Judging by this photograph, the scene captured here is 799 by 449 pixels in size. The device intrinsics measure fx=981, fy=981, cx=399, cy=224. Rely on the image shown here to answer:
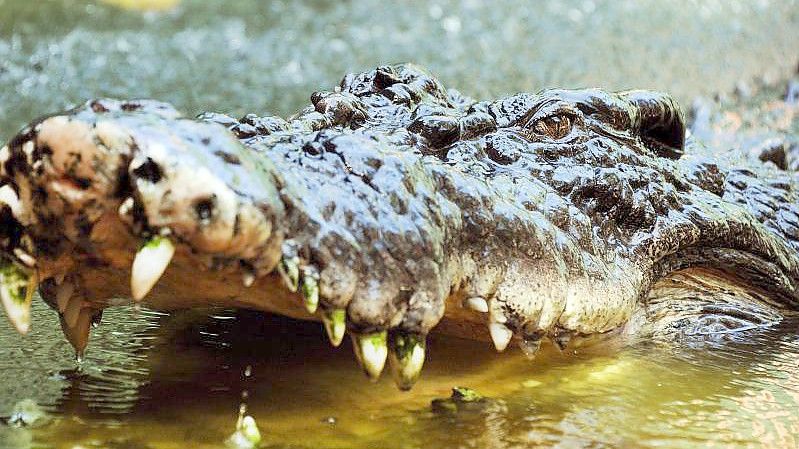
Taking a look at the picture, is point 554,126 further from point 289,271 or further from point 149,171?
point 149,171

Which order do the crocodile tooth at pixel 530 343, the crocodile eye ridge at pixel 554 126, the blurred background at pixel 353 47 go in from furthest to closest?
the blurred background at pixel 353 47
the crocodile eye ridge at pixel 554 126
the crocodile tooth at pixel 530 343

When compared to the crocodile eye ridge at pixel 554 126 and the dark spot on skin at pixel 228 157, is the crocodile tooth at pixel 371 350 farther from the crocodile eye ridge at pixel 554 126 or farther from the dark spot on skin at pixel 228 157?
the crocodile eye ridge at pixel 554 126

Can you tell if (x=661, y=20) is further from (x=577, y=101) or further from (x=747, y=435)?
(x=747, y=435)

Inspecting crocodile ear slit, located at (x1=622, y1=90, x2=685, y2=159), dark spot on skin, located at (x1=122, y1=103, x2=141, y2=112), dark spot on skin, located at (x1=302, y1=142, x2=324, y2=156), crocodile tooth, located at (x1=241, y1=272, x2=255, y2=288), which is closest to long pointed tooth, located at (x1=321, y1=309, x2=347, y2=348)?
crocodile tooth, located at (x1=241, y1=272, x2=255, y2=288)

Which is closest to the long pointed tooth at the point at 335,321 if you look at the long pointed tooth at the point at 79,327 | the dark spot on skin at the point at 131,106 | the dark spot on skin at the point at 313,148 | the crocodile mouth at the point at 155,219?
the crocodile mouth at the point at 155,219

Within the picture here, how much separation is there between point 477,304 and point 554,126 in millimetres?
925

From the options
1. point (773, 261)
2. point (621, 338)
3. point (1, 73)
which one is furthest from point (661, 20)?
point (621, 338)

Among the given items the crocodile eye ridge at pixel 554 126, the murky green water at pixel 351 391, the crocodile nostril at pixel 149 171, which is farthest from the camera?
the crocodile eye ridge at pixel 554 126

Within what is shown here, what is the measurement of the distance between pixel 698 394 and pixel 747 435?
267mm

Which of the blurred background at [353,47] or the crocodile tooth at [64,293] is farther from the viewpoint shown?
the blurred background at [353,47]

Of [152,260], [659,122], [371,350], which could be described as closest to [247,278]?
[152,260]

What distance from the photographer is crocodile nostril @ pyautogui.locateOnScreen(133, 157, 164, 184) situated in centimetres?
157

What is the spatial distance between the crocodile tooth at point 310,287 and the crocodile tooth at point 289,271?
0.02 meters

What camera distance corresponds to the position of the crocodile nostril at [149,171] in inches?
62.0
